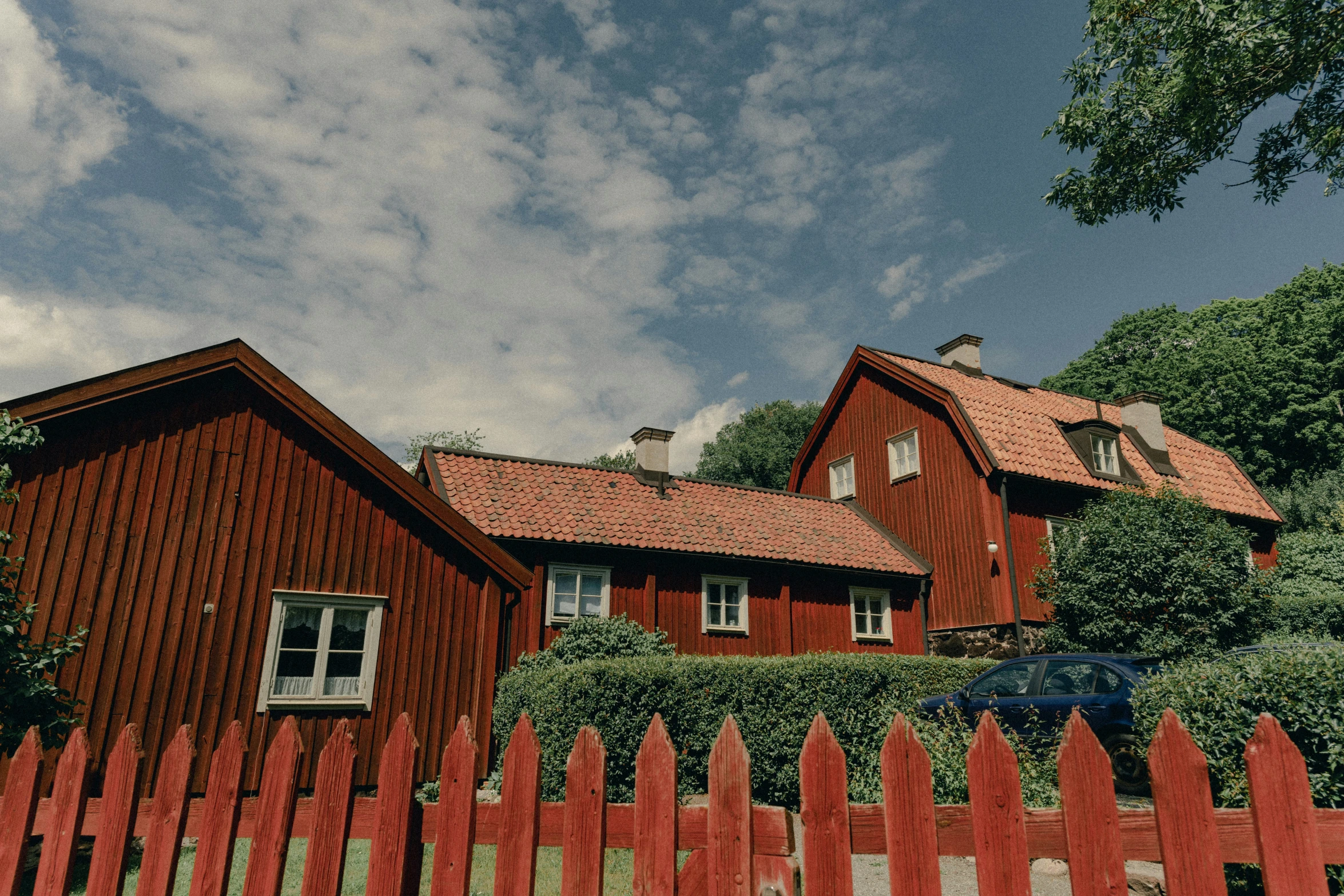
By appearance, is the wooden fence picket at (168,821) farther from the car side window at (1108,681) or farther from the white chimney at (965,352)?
the white chimney at (965,352)

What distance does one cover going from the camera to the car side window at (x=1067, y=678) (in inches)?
404

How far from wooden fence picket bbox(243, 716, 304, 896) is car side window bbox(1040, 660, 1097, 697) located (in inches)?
400

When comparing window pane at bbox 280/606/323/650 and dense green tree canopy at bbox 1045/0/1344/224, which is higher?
dense green tree canopy at bbox 1045/0/1344/224

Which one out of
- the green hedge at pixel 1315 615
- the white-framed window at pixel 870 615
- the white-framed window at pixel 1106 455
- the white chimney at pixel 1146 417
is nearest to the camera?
the white-framed window at pixel 870 615

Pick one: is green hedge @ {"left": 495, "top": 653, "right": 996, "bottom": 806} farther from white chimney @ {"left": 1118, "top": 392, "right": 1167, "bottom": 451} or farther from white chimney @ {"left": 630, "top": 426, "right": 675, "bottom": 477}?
white chimney @ {"left": 1118, "top": 392, "right": 1167, "bottom": 451}

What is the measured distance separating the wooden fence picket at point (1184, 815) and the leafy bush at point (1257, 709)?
329cm

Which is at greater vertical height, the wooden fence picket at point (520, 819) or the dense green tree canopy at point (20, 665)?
the dense green tree canopy at point (20, 665)

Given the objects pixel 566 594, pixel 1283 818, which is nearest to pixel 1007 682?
pixel 566 594

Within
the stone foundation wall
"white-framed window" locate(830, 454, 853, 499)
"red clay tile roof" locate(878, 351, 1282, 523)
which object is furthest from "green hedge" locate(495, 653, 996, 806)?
"white-framed window" locate(830, 454, 853, 499)

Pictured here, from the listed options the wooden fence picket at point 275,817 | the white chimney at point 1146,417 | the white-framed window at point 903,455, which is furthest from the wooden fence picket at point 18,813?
the white chimney at point 1146,417

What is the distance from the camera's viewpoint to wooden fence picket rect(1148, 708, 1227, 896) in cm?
216

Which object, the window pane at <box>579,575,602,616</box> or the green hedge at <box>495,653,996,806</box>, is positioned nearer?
the green hedge at <box>495,653,996,806</box>

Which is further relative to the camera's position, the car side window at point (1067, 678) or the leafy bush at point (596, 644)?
the leafy bush at point (596, 644)

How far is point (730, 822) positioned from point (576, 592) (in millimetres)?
14509
